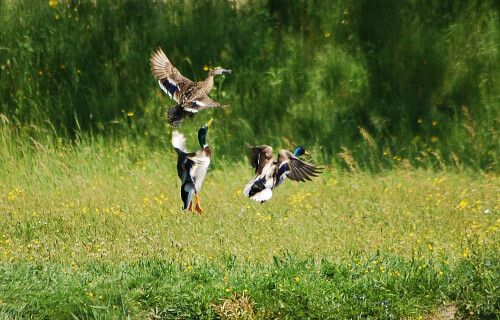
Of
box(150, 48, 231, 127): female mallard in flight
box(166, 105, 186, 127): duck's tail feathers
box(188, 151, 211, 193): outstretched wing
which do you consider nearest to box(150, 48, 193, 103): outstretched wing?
box(150, 48, 231, 127): female mallard in flight

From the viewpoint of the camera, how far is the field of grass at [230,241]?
5.78 m

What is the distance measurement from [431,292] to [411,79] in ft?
21.3

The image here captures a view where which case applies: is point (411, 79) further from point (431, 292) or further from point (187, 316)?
point (187, 316)

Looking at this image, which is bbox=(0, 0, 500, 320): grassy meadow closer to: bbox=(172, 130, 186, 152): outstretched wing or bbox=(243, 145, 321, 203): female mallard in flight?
bbox=(243, 145, 321, 203): female mallard in flight

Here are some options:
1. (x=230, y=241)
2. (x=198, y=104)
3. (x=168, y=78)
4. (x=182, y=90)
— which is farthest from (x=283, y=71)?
(x=230, y=241)

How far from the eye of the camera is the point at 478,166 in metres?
10.5

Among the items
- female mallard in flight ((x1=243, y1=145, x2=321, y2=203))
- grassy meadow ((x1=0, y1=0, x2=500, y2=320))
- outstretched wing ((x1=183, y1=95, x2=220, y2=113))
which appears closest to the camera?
grassy meadow ((x1=0, y1=0, x2=500, y2=320))

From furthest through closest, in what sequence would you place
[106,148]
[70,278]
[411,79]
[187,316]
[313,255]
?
[411,79] → [106,148] → [313,255] → [70,278] → [187,316]

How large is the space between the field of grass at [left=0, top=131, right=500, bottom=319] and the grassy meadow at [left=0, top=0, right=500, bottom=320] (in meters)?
0.02

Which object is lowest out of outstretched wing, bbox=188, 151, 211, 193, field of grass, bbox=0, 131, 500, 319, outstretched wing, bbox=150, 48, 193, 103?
field of grass, bbox=0, 131, 500, 319

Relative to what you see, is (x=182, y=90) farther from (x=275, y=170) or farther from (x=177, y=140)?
(x=275, y=170)

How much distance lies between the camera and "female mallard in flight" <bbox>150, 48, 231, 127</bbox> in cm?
719

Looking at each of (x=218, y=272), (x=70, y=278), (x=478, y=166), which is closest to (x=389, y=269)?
(x=218, y=272)

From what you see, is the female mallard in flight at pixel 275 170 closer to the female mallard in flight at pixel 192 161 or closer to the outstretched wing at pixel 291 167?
the outstretched wing at pixel 291 167
